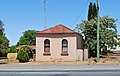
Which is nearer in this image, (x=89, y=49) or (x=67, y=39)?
(x=67, y=39)

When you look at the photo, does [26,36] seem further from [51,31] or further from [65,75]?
[65,75]

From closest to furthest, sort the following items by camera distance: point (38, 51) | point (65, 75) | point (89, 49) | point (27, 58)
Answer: point (65, 75) < point (27, 58) < point (38, 51) < point (89, 49)

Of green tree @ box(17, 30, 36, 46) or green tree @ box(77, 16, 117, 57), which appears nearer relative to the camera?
green tree @ box(77, 16, 117, 57)


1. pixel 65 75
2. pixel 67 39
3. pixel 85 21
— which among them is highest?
pixel 85 21

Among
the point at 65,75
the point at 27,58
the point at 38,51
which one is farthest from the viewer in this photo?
the point at 38,51

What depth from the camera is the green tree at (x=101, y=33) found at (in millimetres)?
45031

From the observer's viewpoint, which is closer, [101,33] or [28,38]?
[101,33]

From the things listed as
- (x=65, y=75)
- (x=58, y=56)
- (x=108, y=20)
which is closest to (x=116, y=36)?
(x=108, y=20)

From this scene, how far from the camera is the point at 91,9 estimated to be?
167 feet

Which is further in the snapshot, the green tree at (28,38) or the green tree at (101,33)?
the green tree at (28,38)

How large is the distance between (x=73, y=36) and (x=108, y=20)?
9.26 meters

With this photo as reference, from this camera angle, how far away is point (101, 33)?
45.0m

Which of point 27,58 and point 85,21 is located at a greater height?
point 85,21

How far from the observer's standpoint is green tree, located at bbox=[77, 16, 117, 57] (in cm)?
4503
